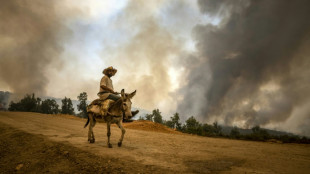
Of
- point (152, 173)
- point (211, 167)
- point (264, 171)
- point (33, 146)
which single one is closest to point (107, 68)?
point (33, 146)

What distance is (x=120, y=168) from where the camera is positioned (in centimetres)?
416

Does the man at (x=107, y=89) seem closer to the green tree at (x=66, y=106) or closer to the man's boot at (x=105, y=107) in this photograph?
the man's boot at (x=105, y=107)

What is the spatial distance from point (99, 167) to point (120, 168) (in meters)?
0.61

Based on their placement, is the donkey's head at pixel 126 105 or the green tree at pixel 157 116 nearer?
the donkey's head at pixel 126 105

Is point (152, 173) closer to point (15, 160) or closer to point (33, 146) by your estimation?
point (15, 160)

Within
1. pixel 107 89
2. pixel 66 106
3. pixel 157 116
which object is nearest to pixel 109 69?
pixel 107 89

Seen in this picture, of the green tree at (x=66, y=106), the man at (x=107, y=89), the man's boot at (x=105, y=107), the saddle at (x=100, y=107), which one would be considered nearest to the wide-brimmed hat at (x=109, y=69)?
the man at (x=107, y=89)

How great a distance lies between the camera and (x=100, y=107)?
7.63 metres

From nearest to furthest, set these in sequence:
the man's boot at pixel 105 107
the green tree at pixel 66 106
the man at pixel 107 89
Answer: the man's boot at pixel 105 107 < the man at pixel 107 89 < the green tree at pixel 66 106

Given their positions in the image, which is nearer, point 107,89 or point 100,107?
point 107,89

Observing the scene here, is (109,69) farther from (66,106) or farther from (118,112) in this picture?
(66,106)

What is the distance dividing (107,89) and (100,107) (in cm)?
108

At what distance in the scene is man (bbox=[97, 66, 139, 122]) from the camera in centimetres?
719

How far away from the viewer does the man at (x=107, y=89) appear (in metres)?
7.19
